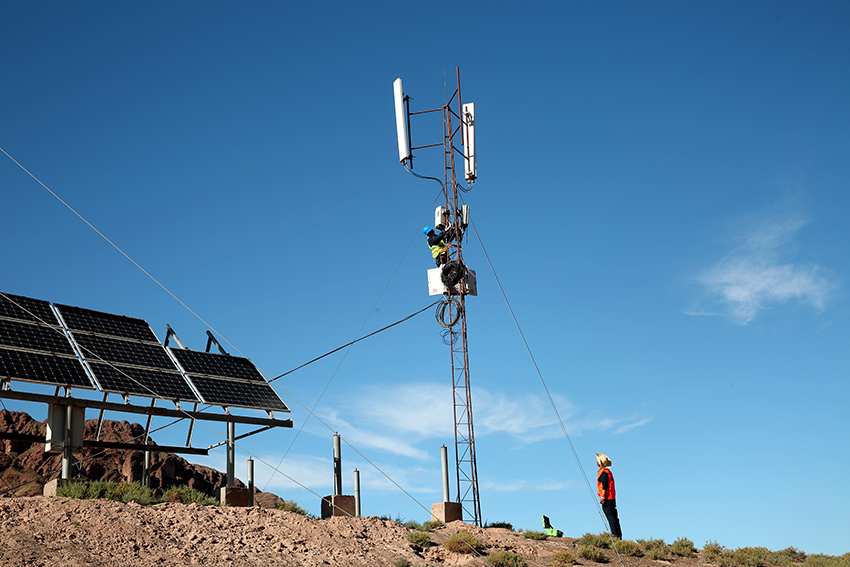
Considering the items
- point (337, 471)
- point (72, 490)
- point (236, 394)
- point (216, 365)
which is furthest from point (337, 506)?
point (72, 490)

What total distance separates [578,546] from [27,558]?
43.1 feet

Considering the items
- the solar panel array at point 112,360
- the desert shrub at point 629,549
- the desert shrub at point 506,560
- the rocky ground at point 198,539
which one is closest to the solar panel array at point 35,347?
the solar panel array at point 112,360

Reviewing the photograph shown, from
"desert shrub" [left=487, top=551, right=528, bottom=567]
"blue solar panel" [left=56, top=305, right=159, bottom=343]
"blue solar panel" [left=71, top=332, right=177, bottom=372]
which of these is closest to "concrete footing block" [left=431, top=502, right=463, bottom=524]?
"desert shrub" [left=487, top=551, right=528, bottom=567]

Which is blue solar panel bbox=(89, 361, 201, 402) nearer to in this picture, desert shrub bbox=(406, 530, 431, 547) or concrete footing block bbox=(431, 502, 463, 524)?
desert shrub bbox=(406, 530, 431, 547)

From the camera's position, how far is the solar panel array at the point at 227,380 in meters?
20.0

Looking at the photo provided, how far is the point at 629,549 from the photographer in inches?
784

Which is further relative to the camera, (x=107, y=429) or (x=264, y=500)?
(x=107, y=429)

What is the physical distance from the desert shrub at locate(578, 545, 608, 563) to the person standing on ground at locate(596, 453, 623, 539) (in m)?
1.47

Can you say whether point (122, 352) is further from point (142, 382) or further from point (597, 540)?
point (597, 540)

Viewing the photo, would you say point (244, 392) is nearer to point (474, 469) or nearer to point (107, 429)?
point (474, 469)

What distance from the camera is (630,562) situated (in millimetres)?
19266

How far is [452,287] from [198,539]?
11.4m

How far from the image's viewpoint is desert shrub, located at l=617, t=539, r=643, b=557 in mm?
19859

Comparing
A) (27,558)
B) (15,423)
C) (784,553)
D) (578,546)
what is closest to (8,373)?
(27,558)
